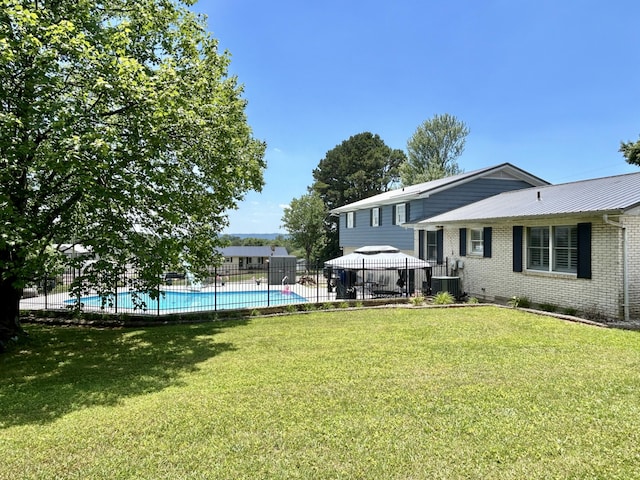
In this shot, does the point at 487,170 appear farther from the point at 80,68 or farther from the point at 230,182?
the point at 80,68

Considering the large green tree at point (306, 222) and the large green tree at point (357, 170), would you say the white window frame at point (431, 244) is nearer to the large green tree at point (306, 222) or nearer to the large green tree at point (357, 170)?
the large green tree at point (306, 222)

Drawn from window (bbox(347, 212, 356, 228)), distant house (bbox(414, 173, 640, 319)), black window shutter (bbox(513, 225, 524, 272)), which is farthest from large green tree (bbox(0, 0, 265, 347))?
window (bbox(347, 212, 356, 228))

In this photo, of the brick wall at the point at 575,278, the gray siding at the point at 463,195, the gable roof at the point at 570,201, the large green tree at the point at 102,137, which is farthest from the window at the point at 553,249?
the large green tree at the point at 102,137

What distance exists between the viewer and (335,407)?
14.7ft

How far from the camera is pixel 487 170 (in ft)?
64.7

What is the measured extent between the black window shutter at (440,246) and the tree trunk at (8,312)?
14608 mm

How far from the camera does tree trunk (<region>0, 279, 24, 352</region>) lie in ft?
29.5

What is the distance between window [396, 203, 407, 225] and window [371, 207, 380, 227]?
228 cm

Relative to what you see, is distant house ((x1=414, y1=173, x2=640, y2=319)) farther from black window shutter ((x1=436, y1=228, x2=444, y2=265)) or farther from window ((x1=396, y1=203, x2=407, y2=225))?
window ((x1=396, y1=203, x2=407, y2=225))

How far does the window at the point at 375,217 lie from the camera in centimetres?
2405

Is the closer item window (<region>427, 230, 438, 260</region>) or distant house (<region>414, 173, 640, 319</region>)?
distant house (<region>414, 173, 640, 319</region>)

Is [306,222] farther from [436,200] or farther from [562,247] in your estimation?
[562,247]

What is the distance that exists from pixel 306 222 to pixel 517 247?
30391mm

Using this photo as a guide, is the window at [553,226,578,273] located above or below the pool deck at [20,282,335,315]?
above
